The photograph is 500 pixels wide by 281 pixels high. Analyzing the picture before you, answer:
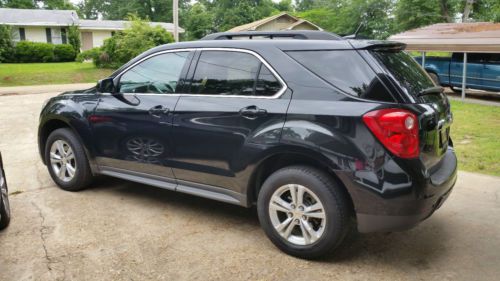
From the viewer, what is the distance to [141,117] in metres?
4.46

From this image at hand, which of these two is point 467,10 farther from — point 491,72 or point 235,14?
point 235,14

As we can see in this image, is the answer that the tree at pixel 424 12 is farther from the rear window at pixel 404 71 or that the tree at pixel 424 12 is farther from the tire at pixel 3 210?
the tire at pixel 3 210

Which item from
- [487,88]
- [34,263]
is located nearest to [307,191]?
[34,263]

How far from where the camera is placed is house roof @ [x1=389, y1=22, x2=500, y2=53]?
550 inches

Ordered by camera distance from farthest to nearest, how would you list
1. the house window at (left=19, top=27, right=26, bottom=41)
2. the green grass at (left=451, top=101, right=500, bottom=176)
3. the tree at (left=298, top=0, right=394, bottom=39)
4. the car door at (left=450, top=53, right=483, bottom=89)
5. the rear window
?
the house window at (left=19, top=27, right=26, bottom=41) < the tree at (left=298, top=0, right=394, bottom=39) < the car door at (left=450, top=53, right=483, bottom=89) < the green grass at (left=451, top=101, right=500, bottom=176) < the rear window

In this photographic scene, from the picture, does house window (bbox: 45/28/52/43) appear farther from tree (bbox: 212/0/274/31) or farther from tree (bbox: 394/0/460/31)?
tree (bbox: 394/0/460/31)

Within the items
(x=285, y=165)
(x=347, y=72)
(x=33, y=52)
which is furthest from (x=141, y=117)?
(x=33, y=52)

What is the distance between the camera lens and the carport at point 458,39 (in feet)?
45.9

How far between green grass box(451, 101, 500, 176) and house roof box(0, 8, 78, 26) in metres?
37.8

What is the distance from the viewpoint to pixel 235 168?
153 inches

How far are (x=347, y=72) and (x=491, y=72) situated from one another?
12.6 meters

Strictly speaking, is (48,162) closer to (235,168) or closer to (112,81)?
(112,81)

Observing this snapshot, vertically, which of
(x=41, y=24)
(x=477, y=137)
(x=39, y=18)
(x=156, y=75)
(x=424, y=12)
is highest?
(x=39, y=18)

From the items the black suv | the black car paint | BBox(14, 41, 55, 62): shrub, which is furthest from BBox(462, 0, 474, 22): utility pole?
the black car paint
